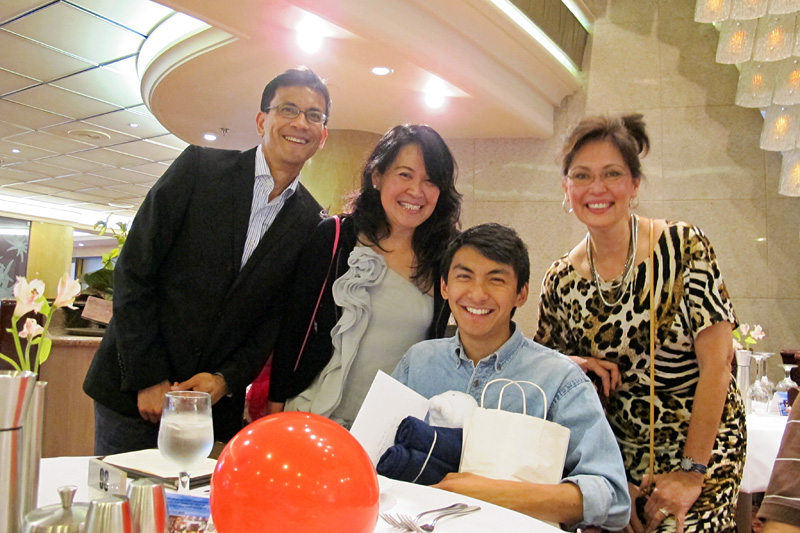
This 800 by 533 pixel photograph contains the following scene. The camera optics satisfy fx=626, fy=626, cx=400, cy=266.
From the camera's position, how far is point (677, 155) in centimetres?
554

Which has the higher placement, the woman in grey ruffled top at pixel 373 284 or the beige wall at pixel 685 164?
the beige wall at pixel 685 164

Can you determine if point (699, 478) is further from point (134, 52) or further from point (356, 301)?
point (134, 52)

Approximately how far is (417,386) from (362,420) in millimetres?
358

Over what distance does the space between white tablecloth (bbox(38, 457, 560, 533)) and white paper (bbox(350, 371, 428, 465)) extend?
0.57 feet

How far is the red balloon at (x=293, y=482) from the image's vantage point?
0.79 m

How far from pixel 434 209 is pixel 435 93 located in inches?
127

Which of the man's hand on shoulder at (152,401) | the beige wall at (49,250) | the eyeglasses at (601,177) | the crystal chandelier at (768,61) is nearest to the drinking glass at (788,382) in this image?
the crystal chandelier at (768,61)

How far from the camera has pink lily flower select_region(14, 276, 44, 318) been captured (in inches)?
44.4

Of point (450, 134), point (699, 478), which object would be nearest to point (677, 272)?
point (699, 478)

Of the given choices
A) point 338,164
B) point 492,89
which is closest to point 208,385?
point 492,89

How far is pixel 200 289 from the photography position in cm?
200

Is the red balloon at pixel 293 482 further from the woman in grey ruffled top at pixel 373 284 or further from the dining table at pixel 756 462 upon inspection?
the dining table at pixel 756 462

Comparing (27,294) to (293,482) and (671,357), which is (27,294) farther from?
(671,357)

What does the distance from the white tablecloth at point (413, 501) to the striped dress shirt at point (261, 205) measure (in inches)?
37.4
